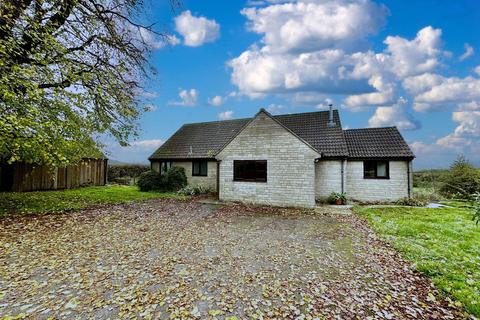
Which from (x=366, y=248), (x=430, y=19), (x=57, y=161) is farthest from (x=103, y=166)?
(x=430, y=19)

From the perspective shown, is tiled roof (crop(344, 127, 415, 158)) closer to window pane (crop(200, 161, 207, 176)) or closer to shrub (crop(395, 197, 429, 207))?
shrub (crop(395, 197, 429, 207))

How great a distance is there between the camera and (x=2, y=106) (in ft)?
24.8

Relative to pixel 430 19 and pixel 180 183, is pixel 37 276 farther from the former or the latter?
pixel 430 19

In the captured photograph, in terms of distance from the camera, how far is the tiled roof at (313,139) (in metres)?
14.8

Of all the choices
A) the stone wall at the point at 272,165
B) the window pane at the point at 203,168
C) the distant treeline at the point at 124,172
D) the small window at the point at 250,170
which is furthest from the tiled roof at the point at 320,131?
the distant treeline at the point at 124,172

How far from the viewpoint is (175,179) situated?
18.1 meters

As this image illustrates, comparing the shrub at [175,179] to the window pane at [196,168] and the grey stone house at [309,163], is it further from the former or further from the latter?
the grey stone house at [309,163]

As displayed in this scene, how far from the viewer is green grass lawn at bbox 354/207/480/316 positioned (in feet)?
14.5

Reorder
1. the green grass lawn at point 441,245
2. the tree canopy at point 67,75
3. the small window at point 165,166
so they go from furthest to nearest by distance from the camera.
A: the small window at point 165,166, the tree canopy at point 67,75, the green grass lawn at point 441,245

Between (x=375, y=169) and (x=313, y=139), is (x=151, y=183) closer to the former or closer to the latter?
(x=313, y=139)

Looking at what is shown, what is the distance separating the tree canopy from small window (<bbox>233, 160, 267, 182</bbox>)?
20.0 feet

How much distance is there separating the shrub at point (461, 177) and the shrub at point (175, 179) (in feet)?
63.0

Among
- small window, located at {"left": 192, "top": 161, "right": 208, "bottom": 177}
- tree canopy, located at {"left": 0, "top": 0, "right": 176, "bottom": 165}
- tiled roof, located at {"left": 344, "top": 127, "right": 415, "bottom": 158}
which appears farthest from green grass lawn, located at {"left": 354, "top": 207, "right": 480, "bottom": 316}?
small window, located at {"left": 192, "top": 161, "right": 208, "bottom": 177}

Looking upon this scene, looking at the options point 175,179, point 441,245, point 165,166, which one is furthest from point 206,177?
point 441,245
